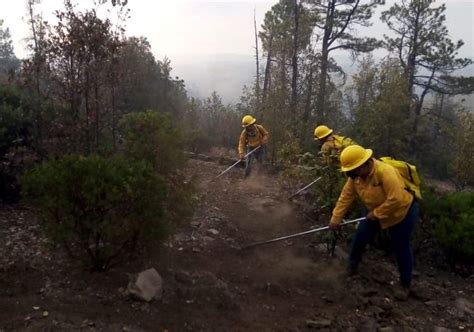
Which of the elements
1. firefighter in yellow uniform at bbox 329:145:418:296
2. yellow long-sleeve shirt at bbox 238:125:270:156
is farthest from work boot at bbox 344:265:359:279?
yellow long-sleeve shirt at bbox 238:125:270:156

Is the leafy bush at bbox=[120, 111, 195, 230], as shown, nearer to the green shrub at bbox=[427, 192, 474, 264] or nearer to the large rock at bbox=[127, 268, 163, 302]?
the large rock at bbox=[127, 268, 163, 302]

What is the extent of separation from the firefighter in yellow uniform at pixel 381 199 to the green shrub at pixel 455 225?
1.04 m

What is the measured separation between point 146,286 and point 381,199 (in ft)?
8.99

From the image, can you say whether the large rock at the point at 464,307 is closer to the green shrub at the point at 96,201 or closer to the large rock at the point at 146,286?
the large rock at the point at 146,286

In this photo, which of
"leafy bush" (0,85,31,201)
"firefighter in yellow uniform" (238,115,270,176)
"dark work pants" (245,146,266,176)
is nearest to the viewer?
"leafy bush" (0,85,31,201)

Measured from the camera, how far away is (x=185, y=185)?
5281mm

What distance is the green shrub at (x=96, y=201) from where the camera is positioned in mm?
4117

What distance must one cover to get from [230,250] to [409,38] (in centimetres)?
2199

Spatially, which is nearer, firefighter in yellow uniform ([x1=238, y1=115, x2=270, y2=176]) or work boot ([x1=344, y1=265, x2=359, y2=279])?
work boot ([x1=344, y1=265, x2=359, y2=279])

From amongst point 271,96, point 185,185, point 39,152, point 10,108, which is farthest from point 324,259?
point 271,96

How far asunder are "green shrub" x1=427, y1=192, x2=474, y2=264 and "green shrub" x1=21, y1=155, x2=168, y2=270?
12.7 feet

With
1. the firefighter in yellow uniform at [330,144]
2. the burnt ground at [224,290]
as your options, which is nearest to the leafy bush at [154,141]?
the burnt ground at [224,290]

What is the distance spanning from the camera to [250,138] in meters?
10.6

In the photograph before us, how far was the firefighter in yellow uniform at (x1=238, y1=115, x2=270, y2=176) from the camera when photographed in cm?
1032
